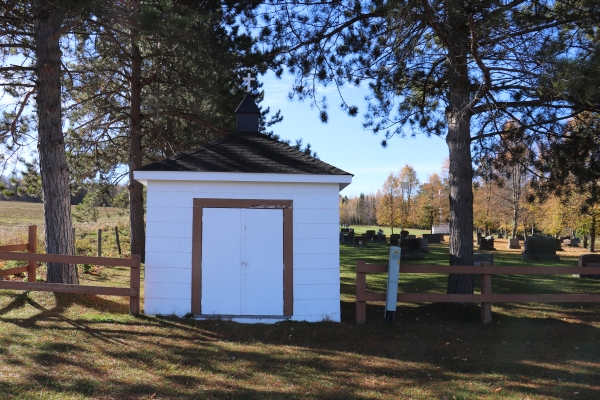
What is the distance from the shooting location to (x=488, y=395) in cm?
531

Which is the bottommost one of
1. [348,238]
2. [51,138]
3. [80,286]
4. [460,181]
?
[348,238]

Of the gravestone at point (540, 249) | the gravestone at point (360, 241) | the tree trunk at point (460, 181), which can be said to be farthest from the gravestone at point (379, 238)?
the tree trunk at point (460, 181)

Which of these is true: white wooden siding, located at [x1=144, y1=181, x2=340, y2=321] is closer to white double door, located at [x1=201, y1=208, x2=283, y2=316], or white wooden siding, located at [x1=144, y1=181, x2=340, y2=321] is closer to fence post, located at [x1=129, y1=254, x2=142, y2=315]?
fence post, located at [x1=129, y1=254, x2=142, y2=315]

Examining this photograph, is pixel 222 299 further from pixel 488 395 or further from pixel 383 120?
pixel 383 120

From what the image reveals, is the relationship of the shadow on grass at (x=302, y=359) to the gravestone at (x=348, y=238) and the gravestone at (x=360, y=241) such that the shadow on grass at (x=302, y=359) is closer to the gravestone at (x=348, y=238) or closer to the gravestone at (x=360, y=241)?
the gravestone at (x=360, y=241)

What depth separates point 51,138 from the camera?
1000 centimetres

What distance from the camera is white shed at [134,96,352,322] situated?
8.58m

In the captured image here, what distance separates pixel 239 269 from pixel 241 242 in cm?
45

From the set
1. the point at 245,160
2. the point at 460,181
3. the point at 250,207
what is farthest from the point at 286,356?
the point at 460,181

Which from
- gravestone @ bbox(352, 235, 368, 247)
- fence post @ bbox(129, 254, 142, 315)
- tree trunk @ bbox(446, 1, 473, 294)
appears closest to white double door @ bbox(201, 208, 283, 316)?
fence post @ bbox(129, 254, 142, 315)

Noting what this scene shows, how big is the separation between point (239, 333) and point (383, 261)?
41.6 ft

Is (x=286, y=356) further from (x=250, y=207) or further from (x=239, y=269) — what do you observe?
(x=250, y=207)

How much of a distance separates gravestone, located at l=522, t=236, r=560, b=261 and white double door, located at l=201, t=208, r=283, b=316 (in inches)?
692

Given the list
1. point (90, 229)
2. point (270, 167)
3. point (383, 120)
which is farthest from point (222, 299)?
point (90, 229)
